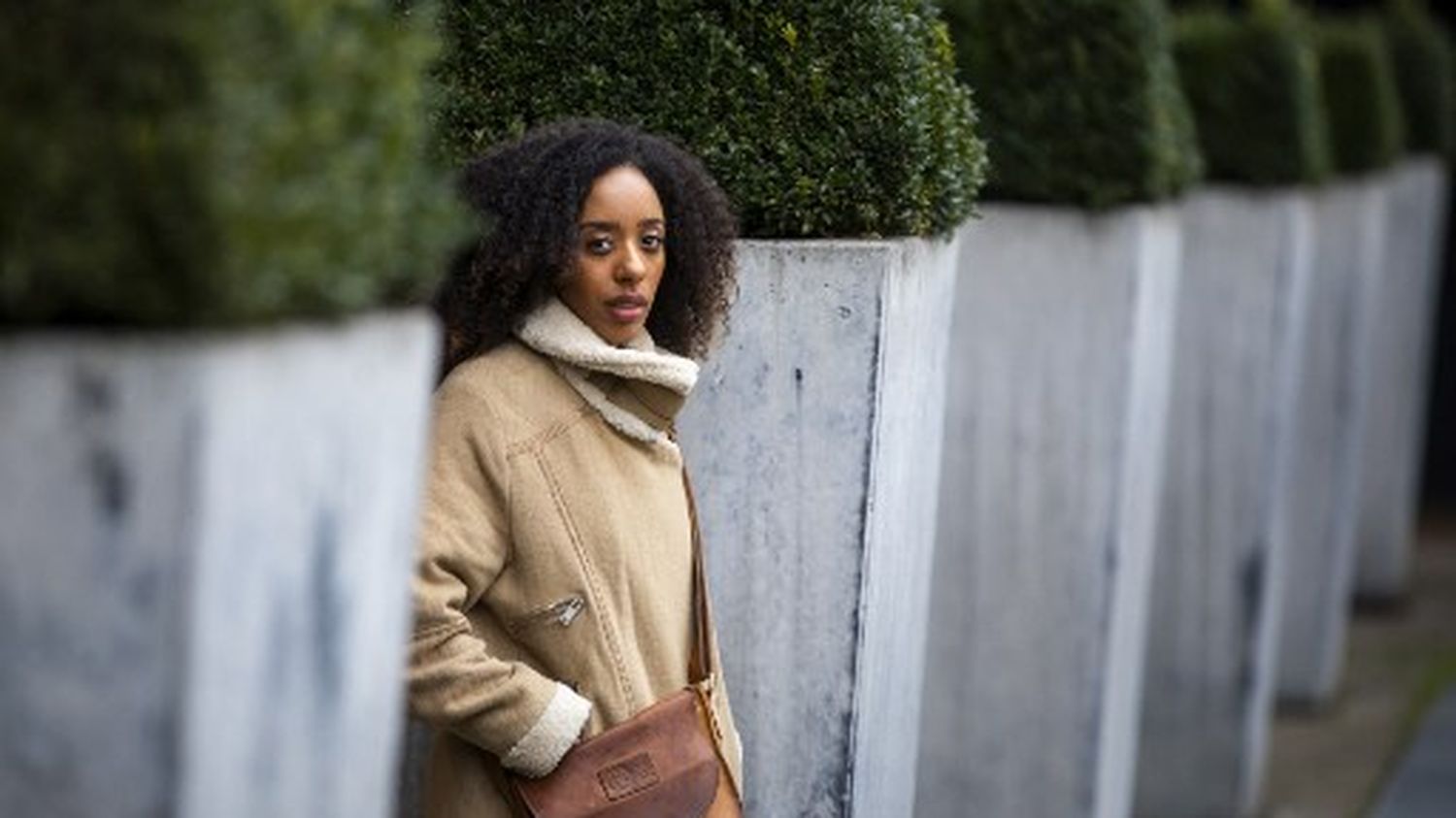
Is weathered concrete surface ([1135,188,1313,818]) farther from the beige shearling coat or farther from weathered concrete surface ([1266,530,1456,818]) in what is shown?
the beige shearling coat

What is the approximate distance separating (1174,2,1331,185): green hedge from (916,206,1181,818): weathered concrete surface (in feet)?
7.64

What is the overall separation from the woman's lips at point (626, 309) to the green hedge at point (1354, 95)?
25.4 ft

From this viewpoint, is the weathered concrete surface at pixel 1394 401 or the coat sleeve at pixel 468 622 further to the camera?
the weathered concrete surface at pixel 1394 401

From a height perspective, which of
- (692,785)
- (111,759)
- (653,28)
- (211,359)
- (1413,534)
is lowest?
(1413,534)

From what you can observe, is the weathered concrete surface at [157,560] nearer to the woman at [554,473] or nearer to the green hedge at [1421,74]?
the woman at [554,473]

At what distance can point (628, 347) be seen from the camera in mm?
4836

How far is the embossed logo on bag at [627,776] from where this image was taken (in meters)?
4.66

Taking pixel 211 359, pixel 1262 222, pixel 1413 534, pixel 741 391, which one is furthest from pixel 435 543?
pixel 1413 534

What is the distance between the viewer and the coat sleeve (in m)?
4.52

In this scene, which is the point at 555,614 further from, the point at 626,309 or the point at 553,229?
the point at 553,229

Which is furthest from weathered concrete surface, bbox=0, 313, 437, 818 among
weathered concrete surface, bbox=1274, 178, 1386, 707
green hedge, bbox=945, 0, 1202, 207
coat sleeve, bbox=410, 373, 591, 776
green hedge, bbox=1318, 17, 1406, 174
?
green hedge, bbox=1318, 17, 1406, 174

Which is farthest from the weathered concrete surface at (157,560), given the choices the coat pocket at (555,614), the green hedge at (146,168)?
the coat pocket at (555,614)

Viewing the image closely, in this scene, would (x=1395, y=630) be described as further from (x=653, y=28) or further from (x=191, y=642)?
(x=191, y=642)

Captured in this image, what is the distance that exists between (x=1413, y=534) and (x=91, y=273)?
15.5 meters
